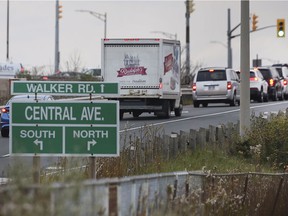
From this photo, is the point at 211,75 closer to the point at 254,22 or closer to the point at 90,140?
the point at 254,22

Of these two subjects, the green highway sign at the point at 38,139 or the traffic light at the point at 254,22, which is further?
the traffic light at the point at 254,22

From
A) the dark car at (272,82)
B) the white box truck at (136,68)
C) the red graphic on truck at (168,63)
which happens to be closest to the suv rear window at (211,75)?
the dark car at (272,82)

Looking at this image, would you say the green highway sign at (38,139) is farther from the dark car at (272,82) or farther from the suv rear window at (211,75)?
the dark car at (272,82)

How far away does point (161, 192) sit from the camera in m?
6.68

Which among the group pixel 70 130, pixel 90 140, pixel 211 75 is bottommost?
pixel 90 140

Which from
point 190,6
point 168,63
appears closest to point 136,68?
point 168,63

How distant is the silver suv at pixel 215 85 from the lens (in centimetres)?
3622

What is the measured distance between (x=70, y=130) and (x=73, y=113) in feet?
0.63

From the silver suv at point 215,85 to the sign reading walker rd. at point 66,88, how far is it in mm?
27896

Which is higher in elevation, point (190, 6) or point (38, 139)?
point (190, 6)

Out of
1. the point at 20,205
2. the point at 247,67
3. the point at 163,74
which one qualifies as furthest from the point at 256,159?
the point at 163,74

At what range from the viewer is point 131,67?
27.0 m

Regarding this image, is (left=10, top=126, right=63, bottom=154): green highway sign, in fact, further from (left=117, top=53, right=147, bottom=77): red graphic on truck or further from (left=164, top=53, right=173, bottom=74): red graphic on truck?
(left=164, top=53, right=173, bottom=74): red graphic on truck

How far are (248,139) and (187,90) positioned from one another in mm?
33601
